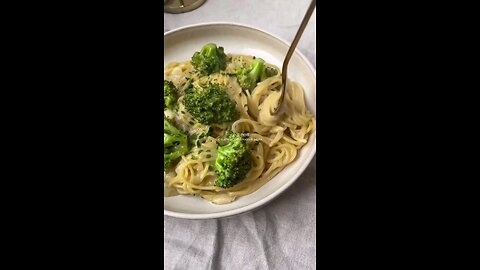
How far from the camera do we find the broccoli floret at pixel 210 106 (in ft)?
4.61

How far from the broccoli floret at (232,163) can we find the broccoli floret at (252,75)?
0.26 metres

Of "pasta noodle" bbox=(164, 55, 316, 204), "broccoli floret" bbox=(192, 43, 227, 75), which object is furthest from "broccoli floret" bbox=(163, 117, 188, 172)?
"broccoli floret" bbox=(192, 43, 227, 75)

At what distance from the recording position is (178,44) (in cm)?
172

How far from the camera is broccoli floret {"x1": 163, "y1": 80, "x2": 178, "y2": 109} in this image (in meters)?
1.48

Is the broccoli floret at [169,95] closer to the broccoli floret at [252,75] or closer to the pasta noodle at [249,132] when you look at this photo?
the pasta noodle at [249,132]

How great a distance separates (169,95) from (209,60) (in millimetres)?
229

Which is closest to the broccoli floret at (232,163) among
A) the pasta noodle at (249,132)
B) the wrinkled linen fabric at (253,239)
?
the pasta noodle at (249,132)

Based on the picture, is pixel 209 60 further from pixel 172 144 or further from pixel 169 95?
pixel 172 144

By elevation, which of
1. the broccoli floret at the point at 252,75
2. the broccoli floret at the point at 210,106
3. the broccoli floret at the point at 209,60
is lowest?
the broccoli floret at the point at 210,106

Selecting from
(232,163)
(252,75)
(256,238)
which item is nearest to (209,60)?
(252,75)

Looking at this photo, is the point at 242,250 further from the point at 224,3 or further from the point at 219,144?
the point at 224,3

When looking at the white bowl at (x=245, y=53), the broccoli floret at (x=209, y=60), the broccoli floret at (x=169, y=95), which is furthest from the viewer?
the broccoli floret at (x=209, y=60)

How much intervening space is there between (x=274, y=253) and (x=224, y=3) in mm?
1287
